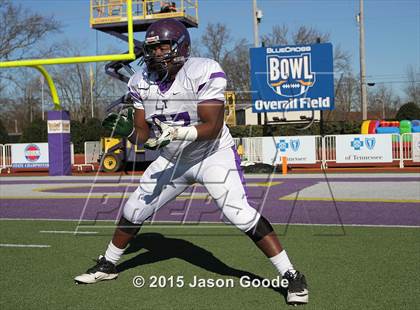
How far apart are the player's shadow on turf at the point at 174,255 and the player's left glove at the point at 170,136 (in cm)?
139

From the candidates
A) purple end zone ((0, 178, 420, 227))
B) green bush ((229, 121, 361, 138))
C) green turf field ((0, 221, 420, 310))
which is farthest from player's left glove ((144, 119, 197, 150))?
green bush ((229, 121, 361, 138))

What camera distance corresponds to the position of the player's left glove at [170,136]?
12.2ft

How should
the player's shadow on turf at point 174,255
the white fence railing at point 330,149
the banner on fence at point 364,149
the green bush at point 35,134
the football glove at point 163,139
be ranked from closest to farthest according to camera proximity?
the football glove at point 163,139, the player's shadow on turf at point 174,255, the banner on fence at point 364,149, the white fence railing at point 330,149, the green bush at point 35,134

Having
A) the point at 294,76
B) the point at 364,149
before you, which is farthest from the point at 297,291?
the point at 294,76

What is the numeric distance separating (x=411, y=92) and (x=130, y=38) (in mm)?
51304

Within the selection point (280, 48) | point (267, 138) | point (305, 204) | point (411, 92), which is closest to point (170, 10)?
point (280, 48)

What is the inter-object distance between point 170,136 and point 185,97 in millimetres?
524

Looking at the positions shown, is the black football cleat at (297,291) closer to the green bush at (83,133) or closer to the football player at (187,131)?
the football player at (187,131)

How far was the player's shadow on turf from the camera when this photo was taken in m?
4.96

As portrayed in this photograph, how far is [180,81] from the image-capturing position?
4.20 m

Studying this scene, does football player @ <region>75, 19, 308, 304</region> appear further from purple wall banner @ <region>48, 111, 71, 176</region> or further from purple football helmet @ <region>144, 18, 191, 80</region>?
purple wall banner @ <region>48, 111, 71, 176</region>

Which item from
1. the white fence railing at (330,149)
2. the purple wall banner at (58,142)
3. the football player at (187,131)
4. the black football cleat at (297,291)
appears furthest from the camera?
the white fence railing at (330,149)

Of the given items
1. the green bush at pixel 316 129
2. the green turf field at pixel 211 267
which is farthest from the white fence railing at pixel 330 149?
the green turf field at pixel 211 267

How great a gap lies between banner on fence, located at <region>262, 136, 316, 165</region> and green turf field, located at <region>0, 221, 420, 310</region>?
13062 mm
